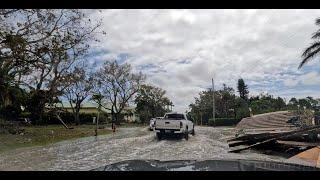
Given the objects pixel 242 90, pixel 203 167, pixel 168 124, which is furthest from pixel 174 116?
pixel 242 90

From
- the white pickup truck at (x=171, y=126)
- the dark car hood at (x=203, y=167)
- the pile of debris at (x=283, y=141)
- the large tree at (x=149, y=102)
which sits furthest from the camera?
the large tree at (x=149, y=102)

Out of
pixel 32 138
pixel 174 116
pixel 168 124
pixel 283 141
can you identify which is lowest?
pixel 283 141

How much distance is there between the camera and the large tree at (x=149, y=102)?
70.9 metres

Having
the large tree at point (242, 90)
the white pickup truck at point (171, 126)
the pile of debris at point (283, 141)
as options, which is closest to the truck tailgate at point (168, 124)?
the white pickup truck at point (171, 126)

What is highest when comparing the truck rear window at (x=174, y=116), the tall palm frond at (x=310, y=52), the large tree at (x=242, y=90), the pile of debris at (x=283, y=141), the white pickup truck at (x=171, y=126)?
the large tree at (x=242, y=90)

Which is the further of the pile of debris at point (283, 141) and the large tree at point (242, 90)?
the large tree at point (242, 90)

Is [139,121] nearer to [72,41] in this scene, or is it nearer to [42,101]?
[42,101]

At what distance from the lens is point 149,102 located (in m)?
75.0

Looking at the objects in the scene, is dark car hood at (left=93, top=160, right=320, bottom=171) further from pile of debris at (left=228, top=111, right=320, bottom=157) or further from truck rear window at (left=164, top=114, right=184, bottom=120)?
truck rear window at (left=164, top=114, right=184, bottom=120)

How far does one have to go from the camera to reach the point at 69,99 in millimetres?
66000

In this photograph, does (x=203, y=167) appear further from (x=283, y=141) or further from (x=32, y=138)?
(x=32, y=138)

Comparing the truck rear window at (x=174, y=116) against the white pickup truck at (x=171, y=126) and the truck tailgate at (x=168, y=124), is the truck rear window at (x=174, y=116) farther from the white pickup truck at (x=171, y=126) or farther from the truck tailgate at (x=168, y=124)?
the truck tailgate at (x=168, y=124)
